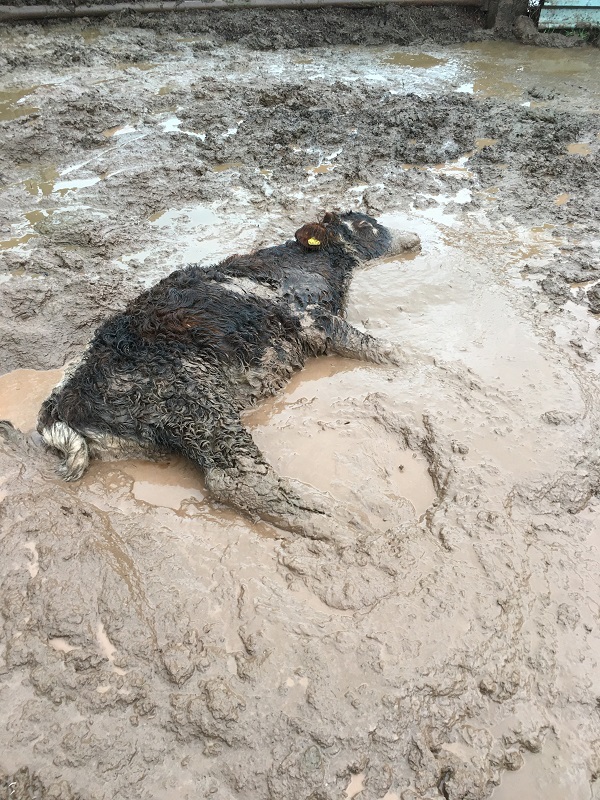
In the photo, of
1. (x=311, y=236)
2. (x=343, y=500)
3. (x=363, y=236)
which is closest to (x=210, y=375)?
(x=343, y=500)

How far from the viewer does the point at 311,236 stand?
5.48 metres

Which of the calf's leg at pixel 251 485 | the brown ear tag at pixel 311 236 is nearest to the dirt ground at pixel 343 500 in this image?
the calf's leg at pixel 251 485

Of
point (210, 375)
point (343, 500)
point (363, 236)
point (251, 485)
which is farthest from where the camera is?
point (363, 236)

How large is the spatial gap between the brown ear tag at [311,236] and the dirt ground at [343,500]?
68 cm

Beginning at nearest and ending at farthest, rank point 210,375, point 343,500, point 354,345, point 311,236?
point 343,500, point 210,375, point 354,345, point 311,236

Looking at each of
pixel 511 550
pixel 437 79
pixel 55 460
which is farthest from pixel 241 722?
pixel 437 79

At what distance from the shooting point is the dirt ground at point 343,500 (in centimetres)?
239

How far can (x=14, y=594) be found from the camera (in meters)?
2.86

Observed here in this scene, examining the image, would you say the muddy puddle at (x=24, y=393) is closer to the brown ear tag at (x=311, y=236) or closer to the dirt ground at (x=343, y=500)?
the dirt ground at (x=343, y=500)

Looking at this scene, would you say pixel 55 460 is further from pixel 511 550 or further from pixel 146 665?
pixel 511 550

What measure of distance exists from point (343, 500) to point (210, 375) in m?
1.34

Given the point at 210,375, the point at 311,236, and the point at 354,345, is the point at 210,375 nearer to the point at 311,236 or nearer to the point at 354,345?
the point at 354,345

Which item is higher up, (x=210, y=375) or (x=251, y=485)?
(x=210, y=375)

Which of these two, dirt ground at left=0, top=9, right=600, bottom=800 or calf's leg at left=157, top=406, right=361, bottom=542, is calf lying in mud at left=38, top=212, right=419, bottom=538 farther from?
dirt ground at left=0, top=9, right=600, bottom=800
